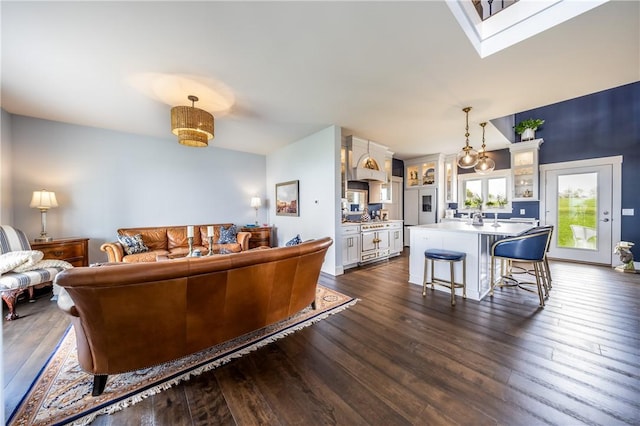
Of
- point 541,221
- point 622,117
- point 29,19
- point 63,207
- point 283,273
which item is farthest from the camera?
point 541,221

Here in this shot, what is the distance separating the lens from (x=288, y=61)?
7.83ft

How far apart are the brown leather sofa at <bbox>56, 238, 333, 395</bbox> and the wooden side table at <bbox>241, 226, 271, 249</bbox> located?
11.7 feet

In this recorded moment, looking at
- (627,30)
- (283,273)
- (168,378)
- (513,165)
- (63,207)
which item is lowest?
(168,378)

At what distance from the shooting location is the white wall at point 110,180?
145 inches

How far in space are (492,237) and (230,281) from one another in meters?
3.83

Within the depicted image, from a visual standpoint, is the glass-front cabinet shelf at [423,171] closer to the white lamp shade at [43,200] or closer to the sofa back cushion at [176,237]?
the sofa back cushion at [176,237]

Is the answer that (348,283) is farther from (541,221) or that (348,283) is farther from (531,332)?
(541,221)

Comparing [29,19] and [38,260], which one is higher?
[29,19]

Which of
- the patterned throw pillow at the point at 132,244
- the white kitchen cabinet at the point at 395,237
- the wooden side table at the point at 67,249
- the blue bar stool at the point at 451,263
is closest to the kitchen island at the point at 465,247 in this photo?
the blue bar stool at the point at 451,263

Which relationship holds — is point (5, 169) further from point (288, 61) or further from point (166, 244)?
point (288, 61)

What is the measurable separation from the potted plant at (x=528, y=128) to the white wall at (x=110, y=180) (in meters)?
6.79

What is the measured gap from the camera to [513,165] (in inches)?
221

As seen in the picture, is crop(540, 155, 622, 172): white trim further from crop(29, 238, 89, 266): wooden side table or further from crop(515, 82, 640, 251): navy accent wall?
crop(29, 238, 89, 266): wooden side table

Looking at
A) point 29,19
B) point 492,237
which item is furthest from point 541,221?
point 29,19
